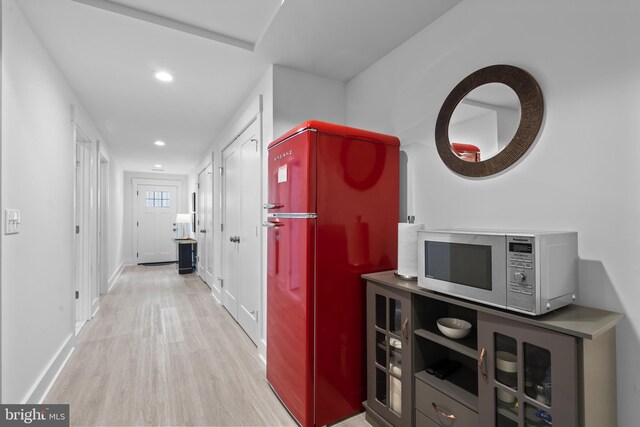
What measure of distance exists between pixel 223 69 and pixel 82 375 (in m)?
2.77

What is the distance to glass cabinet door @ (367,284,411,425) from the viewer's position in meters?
1.60

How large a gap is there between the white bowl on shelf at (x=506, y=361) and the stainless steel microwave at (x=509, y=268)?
218mm

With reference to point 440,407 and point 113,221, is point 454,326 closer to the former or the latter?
point 440,407

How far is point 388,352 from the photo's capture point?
5.61 feet

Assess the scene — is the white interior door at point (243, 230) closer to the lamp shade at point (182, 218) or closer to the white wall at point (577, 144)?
the white wall at point (577, 144)

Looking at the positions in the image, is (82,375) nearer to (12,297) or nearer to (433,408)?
(12,297)

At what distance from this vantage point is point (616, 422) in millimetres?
1177

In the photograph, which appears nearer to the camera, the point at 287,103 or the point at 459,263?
the point at 459,263

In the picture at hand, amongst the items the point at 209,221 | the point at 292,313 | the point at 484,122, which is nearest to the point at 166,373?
the point at 292,313

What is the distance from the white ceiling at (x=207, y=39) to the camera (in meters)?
1.84

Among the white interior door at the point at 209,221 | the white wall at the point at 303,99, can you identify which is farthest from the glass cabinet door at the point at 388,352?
the white interior door at the point at 209,221

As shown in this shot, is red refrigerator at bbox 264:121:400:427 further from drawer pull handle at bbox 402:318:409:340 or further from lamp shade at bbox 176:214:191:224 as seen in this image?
lamp shade at bbox 176:214:191:224

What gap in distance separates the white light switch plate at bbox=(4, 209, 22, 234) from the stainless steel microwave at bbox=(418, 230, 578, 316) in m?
2.25

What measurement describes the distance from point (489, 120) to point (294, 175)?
113 cm
